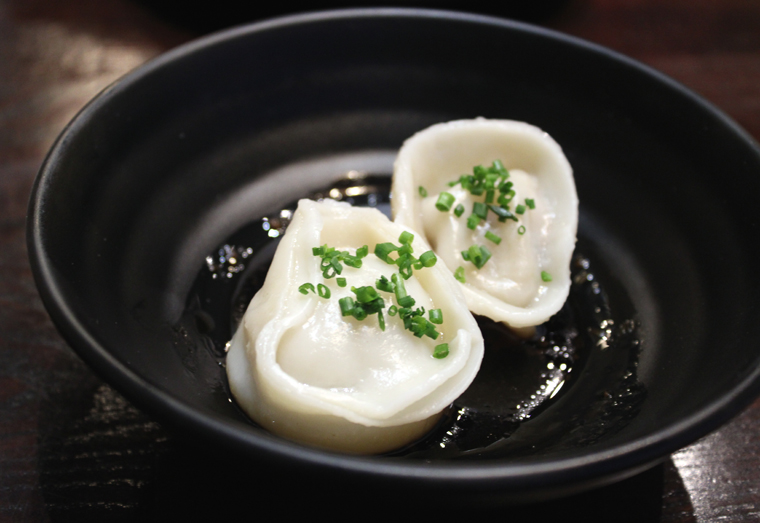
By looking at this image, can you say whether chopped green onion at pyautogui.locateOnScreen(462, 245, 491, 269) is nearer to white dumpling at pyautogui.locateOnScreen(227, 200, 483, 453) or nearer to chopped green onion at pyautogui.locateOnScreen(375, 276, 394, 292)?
white dumpling at pyautogui.locateOnScreen(227, 200, 483, 453)

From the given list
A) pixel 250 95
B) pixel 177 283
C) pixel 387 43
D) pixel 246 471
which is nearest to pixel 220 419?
pixel 246 471

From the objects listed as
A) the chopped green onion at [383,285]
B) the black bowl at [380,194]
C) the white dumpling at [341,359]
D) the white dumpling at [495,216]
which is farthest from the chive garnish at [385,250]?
the black bowl at [380,194]

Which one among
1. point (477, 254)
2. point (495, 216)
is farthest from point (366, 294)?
point (495, 216)

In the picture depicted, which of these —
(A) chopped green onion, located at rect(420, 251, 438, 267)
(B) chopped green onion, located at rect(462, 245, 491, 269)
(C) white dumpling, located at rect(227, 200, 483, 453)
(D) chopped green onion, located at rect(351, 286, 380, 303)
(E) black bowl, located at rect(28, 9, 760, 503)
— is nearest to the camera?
(E) black bowl, located at rect(28, 9, 760, 503)

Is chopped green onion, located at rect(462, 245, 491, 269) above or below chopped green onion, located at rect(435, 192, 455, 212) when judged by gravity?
below

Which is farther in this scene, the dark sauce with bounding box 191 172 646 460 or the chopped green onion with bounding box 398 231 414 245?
the chopped green onion with bounding box 398 231 414 245

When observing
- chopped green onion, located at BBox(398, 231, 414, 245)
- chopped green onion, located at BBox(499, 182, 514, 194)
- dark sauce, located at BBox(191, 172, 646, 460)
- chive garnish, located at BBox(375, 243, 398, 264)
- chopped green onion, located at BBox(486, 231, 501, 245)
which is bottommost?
dark sauce, located at BBox(191, 172, 646, 460)

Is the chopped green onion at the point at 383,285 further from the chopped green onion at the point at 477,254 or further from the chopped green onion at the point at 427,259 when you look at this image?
the chopped green onion at the point at 477,254

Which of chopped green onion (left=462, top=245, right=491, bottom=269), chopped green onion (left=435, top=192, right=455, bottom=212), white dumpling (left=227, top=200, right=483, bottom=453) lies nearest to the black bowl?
white dumpling (left=227, top=200, right=483, bottom=453)
